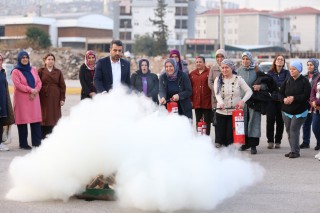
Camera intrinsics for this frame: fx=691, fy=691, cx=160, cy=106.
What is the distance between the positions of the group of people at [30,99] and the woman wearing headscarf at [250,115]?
393 centimetres

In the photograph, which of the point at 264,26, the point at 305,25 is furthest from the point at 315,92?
the point at 305,25

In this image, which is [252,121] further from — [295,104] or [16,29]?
[16,29]

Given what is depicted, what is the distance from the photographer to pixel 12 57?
6462 cm

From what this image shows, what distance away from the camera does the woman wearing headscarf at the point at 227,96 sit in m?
13.0

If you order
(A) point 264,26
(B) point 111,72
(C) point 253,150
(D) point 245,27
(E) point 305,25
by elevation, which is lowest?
(C) point 253,150

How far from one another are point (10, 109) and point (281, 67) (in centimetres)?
581

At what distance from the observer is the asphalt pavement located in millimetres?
8273

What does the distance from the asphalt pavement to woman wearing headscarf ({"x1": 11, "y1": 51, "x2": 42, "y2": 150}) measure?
4.43 feet

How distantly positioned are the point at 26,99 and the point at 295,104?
5.46 meters

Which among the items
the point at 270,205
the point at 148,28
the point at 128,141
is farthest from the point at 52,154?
the point at 148,28

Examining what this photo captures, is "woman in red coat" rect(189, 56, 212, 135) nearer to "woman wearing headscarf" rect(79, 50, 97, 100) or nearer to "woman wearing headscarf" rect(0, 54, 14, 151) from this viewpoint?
"woman wearing headscarf" rect(79, 50, 97, 100)

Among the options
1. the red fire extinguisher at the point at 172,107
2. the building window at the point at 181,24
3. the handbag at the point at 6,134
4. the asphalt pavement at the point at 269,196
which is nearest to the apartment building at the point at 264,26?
the building window at the point at 181,24

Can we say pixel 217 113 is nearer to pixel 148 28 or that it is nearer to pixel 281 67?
pixel 281 67

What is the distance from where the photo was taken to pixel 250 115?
13969 mm
